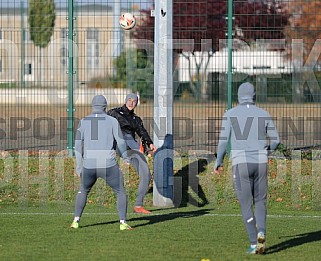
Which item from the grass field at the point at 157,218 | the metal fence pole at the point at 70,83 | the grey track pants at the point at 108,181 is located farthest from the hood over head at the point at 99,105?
the metal fence pole at the point at 70,83

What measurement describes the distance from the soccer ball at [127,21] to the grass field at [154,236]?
137 inches

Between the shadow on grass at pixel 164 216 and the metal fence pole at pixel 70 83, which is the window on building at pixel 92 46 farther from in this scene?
the shadow on grass at pixel 164 216

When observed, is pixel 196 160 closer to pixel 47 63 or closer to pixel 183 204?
pixel 183 204

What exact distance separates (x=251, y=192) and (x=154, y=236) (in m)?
1.82

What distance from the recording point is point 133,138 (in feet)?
48.8

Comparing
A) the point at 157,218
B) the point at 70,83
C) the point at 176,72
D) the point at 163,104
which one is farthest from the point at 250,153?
the point at 176,72

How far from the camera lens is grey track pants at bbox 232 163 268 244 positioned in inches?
418

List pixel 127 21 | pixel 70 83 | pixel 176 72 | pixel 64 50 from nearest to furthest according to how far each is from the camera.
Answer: pixel 127 21
pixel 70 83
pixel 64 50
pixel 176 72

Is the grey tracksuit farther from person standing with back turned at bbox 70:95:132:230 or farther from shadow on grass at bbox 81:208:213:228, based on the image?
shadow on grass at bbox 81:208:213:228

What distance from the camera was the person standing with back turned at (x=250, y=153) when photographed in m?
10.6

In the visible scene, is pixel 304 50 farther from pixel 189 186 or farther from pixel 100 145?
pixel 100 145

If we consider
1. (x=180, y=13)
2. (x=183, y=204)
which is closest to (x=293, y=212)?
(x=183, y=204)

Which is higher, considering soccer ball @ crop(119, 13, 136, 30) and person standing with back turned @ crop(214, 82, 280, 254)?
soccer ball @ crop(119, 13, 136, 30)

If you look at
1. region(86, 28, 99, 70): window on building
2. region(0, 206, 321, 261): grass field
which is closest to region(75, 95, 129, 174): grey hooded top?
region(0, 206, 321, 261): grass field
